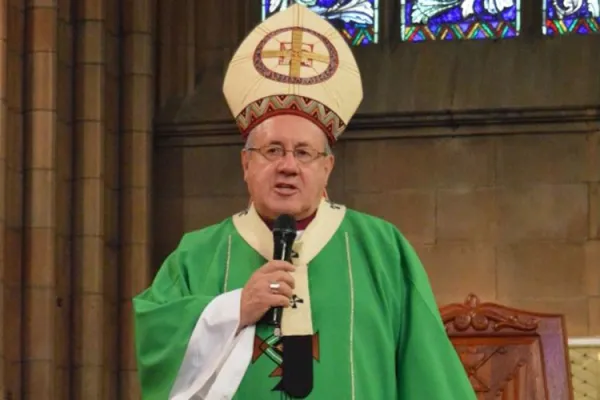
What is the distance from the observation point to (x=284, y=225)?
3238 mm

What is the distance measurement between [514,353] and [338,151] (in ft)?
12.9

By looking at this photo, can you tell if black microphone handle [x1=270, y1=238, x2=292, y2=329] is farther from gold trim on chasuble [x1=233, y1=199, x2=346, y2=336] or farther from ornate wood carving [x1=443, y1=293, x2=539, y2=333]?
ornate wood carving [x1=443, y1=293, x2=539, y2=333]

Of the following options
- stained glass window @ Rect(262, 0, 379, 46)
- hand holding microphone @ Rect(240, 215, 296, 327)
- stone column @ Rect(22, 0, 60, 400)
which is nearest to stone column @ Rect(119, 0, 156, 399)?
stone column @ Rect(22, 0, 60, 400)

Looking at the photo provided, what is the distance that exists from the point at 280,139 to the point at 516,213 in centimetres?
537

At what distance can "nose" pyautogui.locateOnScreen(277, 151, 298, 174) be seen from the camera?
338cm

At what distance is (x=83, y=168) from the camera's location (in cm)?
857

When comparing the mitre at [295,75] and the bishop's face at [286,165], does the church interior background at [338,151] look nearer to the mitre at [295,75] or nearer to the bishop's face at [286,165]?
the mitre at [295,75]

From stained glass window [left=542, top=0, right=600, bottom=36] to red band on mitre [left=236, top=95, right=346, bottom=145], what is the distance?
18.7 feet

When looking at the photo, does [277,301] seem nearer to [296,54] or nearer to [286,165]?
[286,165]

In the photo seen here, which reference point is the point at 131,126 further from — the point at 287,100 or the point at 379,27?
the point at 287,100

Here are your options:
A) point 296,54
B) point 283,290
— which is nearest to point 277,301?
point 283,290

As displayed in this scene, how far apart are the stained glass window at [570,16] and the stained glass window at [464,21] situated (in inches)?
6.8

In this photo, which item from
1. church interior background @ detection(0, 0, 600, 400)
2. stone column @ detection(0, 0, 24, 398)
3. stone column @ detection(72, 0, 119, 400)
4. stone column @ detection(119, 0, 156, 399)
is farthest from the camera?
stone column @ detection(119, 0, 156, 399)

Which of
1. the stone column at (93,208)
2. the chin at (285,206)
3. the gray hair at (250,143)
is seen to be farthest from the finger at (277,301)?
the stone column at (93,208)
